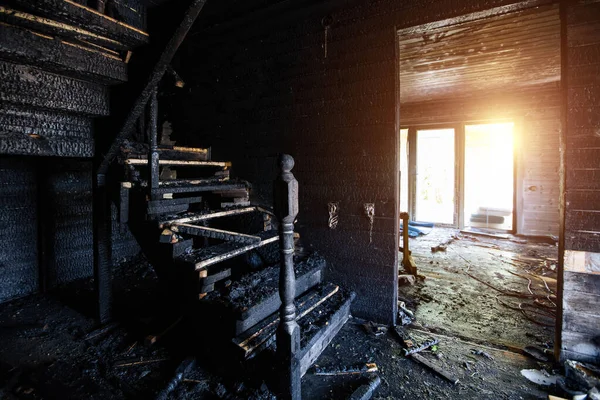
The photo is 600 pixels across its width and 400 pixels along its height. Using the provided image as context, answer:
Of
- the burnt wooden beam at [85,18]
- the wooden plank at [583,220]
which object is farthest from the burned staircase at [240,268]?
the wooden plank at [583,220]

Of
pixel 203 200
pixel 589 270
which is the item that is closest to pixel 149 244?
pixel 203 200

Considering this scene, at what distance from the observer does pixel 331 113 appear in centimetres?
351

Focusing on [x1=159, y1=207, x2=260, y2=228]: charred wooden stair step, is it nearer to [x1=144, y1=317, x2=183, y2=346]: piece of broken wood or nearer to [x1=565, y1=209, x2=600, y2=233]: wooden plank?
[x1=144, y1=317, x2=183, y2=346]: piece of broken wood

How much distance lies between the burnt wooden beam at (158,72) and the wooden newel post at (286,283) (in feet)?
4.42

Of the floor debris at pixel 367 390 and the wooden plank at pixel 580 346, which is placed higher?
the wooden plank at pixel 580 346

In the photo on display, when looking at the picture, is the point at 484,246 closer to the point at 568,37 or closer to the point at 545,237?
the point at 545,237

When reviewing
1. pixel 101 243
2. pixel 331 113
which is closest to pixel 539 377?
pixel 331 113

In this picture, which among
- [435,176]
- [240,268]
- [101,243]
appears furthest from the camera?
[435,176]

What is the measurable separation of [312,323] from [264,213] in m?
1.56

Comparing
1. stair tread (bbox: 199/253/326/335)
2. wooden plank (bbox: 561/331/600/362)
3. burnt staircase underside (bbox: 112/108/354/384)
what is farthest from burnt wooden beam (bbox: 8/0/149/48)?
wooden plank (bbox: 561/331/600/362)

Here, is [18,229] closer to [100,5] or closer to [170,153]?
[170,153]

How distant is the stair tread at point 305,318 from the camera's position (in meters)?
2.26

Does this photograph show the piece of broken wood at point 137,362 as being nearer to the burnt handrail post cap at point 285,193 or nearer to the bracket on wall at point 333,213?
the burnt handrail post cap at point 285,193

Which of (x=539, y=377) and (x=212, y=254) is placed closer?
(x=539, y=377)
